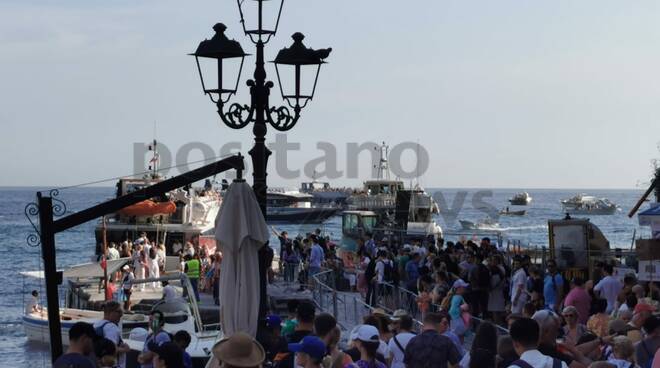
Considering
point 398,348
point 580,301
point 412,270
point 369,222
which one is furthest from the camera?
point 369,222

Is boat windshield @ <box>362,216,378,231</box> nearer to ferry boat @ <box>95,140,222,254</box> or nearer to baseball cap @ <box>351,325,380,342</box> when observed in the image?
ferry boat @ <box>95,140,222,254</box>

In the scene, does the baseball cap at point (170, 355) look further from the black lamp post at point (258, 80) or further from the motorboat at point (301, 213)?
the motorboat at point (301, 213)

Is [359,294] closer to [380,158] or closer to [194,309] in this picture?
[194,309]

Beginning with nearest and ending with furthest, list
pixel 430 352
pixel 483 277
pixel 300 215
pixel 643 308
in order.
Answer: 1. pixel 430 352
2. pixel 643 308
3. pixel 483 277
4. pixel 300 215

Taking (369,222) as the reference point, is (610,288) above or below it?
above

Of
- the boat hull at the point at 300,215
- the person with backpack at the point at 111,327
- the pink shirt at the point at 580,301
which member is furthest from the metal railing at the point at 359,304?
the boat hull at the point at 300,215

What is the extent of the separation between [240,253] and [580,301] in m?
6.55

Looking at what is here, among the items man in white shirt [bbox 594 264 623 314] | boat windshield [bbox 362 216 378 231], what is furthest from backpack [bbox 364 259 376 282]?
boat windshield [bbox 362 216 378 231]

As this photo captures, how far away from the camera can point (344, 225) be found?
4747cm

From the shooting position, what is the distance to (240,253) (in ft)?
36.6

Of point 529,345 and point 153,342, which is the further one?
point 153,342

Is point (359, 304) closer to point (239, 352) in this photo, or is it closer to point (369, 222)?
point (239, 352)

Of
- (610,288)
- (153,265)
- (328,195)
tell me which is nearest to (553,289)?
(610,288)

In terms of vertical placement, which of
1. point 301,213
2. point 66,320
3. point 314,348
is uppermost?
point 314,348
